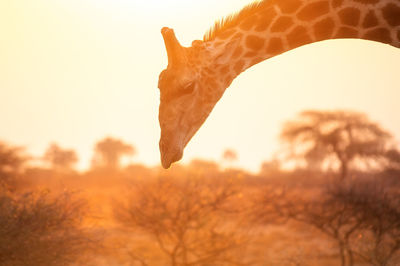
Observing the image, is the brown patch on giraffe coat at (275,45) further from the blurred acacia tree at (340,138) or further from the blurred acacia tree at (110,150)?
the blurred acacia tree at (110,150)

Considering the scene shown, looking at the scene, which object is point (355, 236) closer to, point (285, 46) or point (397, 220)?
point (397, 220)

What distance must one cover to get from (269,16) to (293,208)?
9.37 metres

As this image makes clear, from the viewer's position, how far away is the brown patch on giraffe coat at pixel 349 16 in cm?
449

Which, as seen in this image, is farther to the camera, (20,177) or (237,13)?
(20,177)

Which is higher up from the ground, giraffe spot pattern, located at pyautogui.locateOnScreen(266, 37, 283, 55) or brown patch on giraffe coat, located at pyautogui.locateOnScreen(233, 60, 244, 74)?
giraffe spot pattern, located at pyautogui.locateOnScreen(266, 37, 283, 55)

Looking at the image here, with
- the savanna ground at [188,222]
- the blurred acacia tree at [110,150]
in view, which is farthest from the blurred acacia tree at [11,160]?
the blurred acacia tree at [110,150]

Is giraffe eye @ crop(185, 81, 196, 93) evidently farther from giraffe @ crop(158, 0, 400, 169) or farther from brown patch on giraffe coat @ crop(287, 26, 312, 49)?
brown patch on giraffe coat @ crop(287, 26, 312, 49)

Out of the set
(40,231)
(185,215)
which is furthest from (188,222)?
(40,231)

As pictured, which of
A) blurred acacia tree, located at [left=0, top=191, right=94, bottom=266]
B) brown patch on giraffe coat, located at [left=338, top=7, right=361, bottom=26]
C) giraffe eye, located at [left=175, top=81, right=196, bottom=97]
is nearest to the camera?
giraffe eye, located at [left=175, top=81, right=196, bottom=97]

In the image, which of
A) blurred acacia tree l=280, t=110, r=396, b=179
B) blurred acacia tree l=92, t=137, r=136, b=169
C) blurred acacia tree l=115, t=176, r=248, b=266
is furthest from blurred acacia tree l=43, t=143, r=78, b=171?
blurred acacia tree l=115, t=176, r=248, b=266

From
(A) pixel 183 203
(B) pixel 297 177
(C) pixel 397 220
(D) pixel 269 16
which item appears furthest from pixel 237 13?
(B) pixel 297 177

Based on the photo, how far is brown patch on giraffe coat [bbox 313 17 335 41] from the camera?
14.9 ft

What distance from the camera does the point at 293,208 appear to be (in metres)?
13.4

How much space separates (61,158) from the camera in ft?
185
